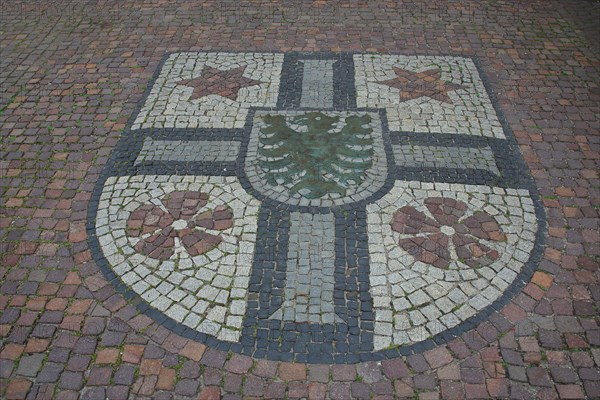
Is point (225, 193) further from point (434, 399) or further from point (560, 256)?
point (560, 256)

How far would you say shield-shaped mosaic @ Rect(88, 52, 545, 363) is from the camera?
5477 mm

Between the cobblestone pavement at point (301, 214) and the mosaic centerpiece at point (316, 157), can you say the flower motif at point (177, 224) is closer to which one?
the cobblestone pavement at point (301, 214)

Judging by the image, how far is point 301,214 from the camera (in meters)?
6.61

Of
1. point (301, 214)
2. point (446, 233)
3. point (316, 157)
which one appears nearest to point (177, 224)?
point (301, 214)

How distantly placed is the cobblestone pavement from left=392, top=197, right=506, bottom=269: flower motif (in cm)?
3

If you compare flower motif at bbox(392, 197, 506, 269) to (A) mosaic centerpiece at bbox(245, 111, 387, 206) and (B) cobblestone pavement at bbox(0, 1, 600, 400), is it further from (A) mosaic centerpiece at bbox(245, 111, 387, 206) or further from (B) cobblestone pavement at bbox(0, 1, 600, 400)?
(A) mosaic centerpiece at bbox(245, 111, 387, 206)

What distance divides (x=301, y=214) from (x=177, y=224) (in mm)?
1569

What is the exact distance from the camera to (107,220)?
6590 millimetres

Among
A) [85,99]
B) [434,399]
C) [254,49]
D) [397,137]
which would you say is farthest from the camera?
[254,49]

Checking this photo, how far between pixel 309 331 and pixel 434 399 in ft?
4.48

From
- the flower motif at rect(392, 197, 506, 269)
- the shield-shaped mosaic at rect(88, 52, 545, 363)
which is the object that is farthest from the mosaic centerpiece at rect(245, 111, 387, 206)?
the flower motif at rect(392, 197, 506, 269)

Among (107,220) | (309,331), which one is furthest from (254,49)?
(309,331)

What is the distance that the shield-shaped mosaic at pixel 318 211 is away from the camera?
216 inches

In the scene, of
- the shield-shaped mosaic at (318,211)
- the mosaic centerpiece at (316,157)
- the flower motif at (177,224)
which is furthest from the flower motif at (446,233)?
the flower motif at (177,224)
